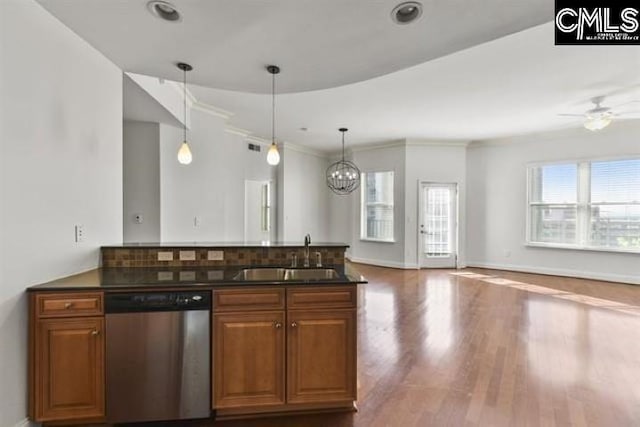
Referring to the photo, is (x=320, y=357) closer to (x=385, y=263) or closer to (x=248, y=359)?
(x=248, y=359)

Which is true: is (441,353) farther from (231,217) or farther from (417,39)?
(231,217)

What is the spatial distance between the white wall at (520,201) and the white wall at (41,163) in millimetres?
7132

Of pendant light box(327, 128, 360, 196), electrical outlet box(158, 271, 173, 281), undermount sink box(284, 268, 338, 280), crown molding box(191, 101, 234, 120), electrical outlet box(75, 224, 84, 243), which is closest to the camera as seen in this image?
electrical outlet box(158, 271, 173, 281)

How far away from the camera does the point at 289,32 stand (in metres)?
2.16

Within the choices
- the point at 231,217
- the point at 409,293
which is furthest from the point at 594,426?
the point at 231,217

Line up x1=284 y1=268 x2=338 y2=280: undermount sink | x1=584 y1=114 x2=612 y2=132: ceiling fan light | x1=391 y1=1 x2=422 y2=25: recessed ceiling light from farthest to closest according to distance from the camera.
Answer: x1=584 y1=114 x2=612 y2=132: ceiling fan light
x1=284 y1=268 x2=338 y2=280: undermount sink
x1=391 y1=1 x2=422 y2=25: recessed ceiling light

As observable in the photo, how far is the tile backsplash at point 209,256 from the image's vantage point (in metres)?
2.55

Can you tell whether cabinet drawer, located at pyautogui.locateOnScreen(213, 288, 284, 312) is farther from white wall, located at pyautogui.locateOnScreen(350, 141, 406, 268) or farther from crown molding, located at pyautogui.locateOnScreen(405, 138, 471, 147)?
crown molding, located at pyautogui.locateOnScreen(405, 138, 471, 147)

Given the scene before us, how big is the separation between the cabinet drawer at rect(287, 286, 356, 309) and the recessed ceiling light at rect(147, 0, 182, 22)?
181cm

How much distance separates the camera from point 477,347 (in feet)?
10.3

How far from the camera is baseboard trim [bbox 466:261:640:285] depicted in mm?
5707

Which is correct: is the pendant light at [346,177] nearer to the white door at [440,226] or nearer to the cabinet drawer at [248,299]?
the white door at [440,226]

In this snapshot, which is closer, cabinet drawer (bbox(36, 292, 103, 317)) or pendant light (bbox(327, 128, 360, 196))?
cabinet drawer (bbox(36, 292, 103, 317))

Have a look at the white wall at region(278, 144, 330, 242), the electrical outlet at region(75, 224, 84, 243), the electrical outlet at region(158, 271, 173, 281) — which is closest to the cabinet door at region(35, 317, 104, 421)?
the electrical outlet at region(158, 271, 173, 281)
